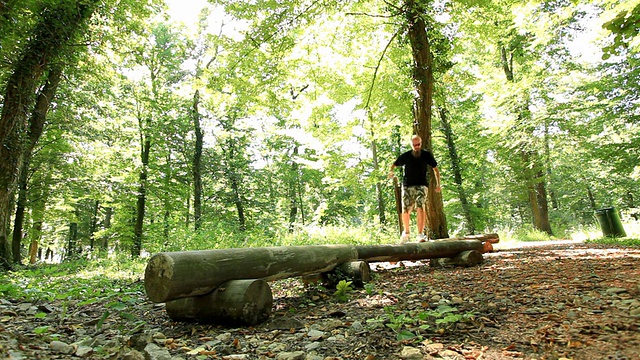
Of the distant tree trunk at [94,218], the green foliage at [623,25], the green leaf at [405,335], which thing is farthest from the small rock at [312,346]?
the distant tree trunk at [94,218]

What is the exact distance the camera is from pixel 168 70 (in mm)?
20188

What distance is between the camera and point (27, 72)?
8.06 metres

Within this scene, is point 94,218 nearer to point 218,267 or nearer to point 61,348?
point 218,267

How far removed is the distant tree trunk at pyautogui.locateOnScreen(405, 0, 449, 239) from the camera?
823 cm

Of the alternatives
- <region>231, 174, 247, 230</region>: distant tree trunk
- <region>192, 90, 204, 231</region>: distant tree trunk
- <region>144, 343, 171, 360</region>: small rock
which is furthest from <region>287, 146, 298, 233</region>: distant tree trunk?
<region>144, 343, 171, 360</region>: small rock

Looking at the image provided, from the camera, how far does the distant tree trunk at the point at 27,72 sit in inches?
310

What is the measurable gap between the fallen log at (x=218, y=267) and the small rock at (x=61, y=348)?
0.68m

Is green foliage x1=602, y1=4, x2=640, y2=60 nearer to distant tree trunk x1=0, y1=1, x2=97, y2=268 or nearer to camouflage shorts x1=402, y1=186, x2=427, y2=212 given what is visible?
camouflage shorts x1=402, y1=186, x2=427, y2=212

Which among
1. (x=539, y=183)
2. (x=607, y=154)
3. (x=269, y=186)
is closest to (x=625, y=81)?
(x=607, y=154)

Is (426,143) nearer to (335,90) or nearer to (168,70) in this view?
(335,90)

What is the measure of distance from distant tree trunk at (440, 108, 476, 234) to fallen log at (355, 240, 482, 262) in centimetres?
1230

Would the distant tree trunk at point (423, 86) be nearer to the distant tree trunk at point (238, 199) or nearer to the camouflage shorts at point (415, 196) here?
the camouflage shorts at point (415, 196)

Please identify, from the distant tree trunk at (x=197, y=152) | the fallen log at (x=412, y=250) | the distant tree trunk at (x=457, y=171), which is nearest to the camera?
the fallen log at (x=412, y=250)

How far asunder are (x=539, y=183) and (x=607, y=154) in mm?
7382
